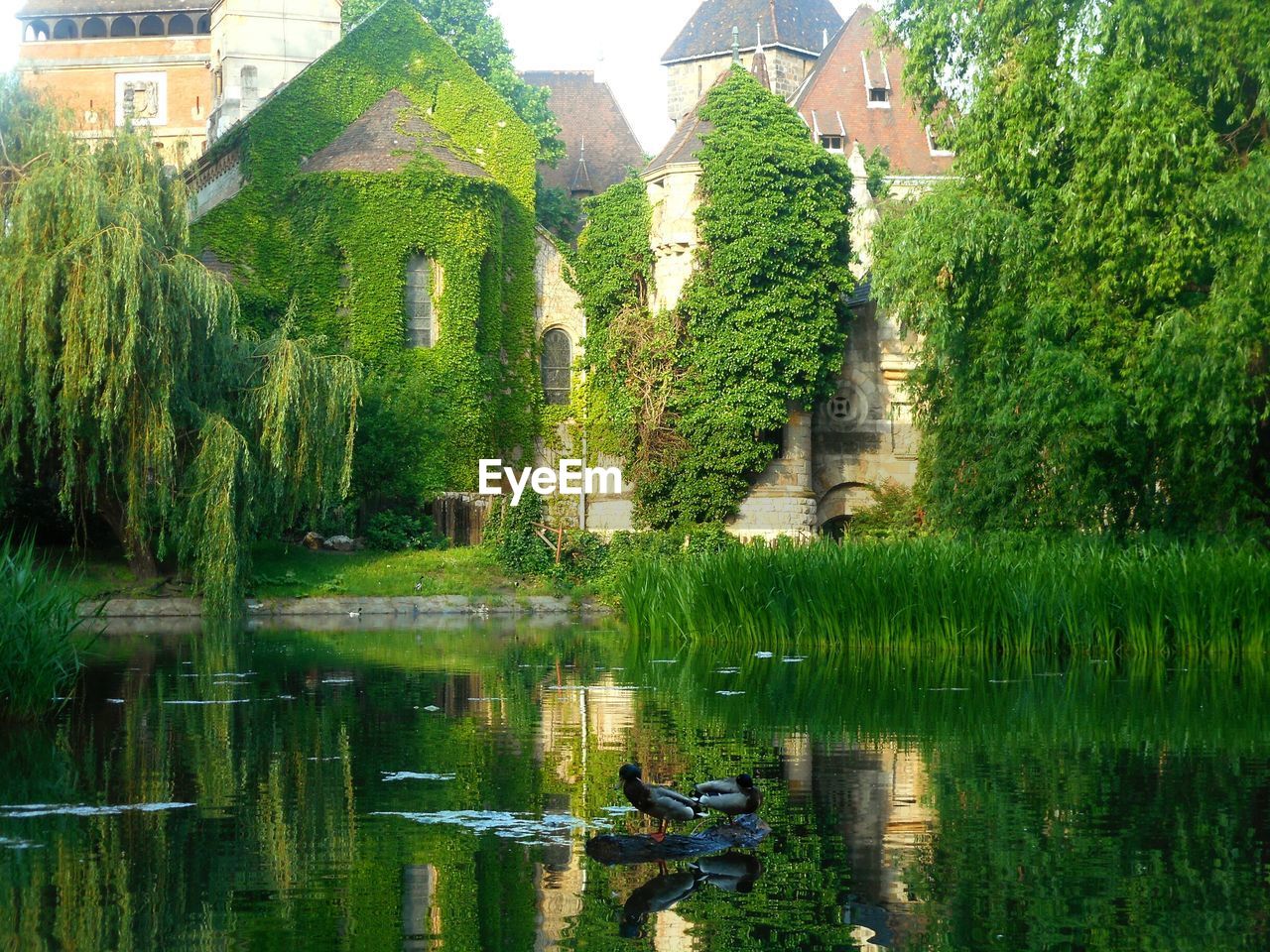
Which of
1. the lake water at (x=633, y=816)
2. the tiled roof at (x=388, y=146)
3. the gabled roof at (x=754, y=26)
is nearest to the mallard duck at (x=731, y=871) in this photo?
the lake water at (x=633, y=816)

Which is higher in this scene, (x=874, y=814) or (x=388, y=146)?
(x=388, y=146)

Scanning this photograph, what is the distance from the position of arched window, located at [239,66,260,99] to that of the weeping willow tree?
28266 mm

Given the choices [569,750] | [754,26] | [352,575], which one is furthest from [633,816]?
[754,26]

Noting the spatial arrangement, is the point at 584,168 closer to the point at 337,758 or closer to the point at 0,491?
the point at 0,491

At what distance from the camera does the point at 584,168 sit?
57719mm

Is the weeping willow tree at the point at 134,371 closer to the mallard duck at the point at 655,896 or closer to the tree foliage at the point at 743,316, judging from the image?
the tree foliage at the point at 743,316

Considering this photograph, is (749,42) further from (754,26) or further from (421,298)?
(421,298)

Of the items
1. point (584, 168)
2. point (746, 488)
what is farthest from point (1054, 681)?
point (584, 168)

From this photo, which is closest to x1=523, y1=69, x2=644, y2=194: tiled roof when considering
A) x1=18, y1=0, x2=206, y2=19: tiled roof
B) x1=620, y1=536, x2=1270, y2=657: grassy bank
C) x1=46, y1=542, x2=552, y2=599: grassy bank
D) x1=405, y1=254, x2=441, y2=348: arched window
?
x1=18, y1=0, x2=206, y2=19: tiled roof

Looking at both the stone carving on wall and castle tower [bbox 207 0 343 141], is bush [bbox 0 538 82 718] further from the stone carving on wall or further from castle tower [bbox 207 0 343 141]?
the stone carving on wall

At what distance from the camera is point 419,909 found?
6.25m

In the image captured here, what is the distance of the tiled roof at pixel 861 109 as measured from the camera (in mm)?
54438

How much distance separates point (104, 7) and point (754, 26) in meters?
25.1

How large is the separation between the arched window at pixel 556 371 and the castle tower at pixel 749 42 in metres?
23.2
